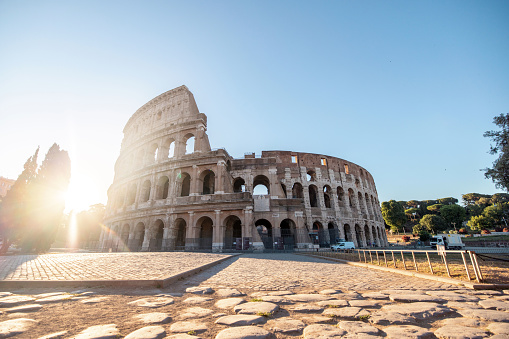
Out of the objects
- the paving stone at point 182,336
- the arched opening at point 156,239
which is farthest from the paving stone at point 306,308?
the arched opening at point 156,239

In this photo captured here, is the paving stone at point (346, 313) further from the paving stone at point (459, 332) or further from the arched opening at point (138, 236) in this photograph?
the arched opening at point (138, 236)

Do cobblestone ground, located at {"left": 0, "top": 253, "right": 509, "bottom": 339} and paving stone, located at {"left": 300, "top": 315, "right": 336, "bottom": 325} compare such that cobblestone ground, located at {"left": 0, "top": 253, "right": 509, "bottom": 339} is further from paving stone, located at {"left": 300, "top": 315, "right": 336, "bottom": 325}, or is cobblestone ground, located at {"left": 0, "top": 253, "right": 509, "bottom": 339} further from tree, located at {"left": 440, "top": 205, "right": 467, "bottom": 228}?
tree, located at {"left": 440, "top": 205, "right": 467, "bottom": 228}

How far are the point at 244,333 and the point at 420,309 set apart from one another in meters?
2.41

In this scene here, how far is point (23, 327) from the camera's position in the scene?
2395mm

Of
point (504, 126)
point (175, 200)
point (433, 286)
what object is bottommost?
point (433, 286)

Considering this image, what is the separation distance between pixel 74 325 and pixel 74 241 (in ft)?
170

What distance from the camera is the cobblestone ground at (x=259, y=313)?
220 cm

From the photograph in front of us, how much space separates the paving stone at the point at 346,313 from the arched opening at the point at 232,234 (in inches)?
668

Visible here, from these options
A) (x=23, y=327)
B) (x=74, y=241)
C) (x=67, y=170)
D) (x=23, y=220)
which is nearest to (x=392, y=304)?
(x=23, y=327)

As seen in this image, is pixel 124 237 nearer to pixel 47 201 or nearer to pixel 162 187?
pixel 162 187

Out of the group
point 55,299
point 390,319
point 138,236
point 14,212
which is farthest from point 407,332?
point 14,212

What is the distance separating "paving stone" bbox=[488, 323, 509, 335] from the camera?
2093 mm

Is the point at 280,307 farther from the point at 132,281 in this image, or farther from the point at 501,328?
the point at 132,281

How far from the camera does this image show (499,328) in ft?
7.19
